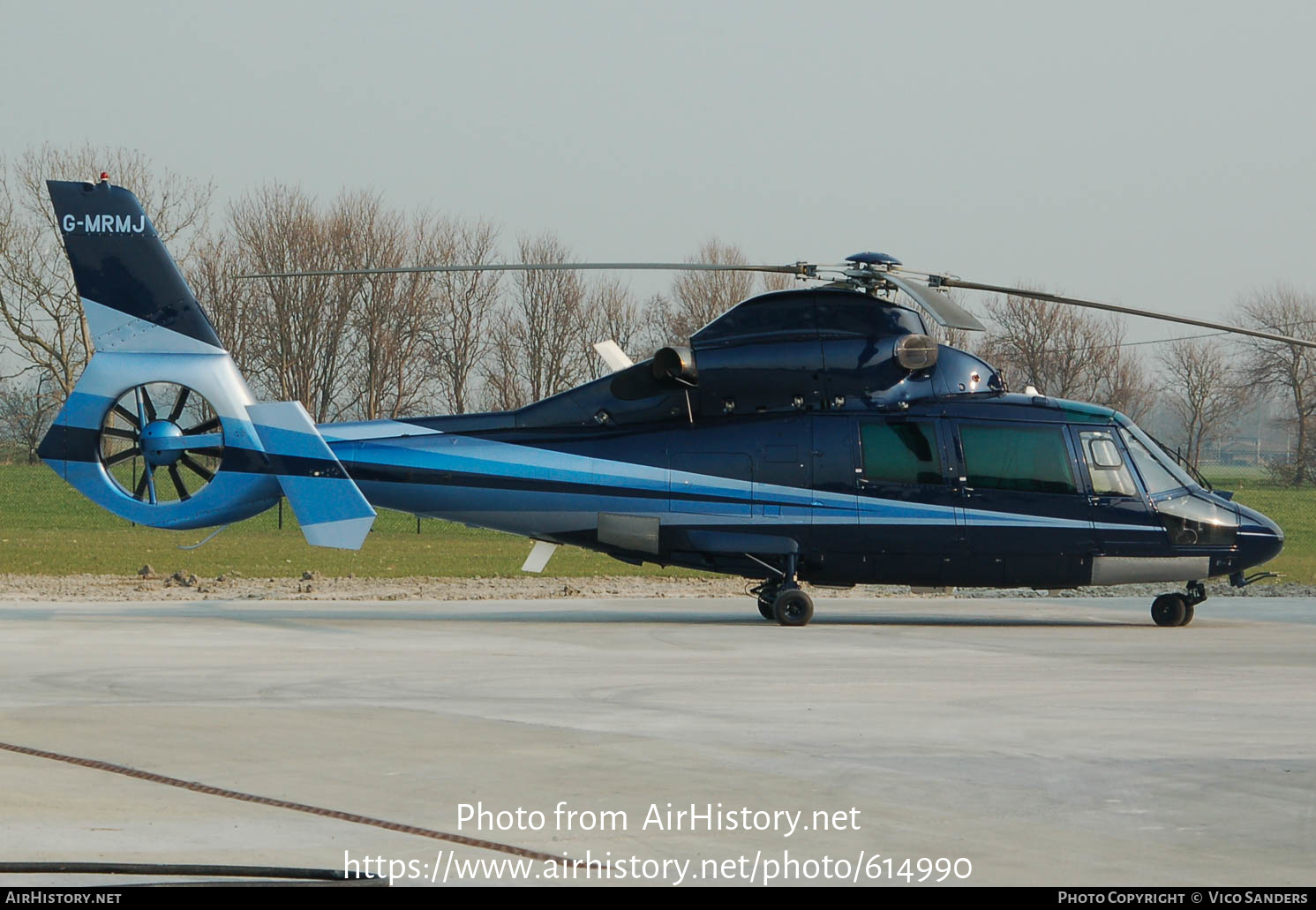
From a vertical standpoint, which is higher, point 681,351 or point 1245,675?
point 681,351

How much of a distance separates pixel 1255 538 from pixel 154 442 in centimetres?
1174

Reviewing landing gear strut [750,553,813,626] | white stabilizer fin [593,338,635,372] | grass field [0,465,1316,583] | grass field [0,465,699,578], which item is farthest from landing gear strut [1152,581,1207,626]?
grass field [0,465,699,578]

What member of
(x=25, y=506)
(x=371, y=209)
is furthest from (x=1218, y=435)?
(x=25, y=506)

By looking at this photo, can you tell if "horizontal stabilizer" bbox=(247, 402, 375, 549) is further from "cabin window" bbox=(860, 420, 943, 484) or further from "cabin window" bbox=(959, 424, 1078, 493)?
"cabin window" bbox=(959, 424, 1078, 493)

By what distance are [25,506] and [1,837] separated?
35720mm

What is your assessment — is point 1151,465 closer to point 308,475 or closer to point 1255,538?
point 1255,538

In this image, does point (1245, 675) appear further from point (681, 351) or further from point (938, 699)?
point (681, 351)

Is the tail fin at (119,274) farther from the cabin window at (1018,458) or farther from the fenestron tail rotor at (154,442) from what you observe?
the cabin window at (1018,458)

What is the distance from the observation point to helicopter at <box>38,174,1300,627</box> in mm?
15727

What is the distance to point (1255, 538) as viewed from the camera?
53.1 ft

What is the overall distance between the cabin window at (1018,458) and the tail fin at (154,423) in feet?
21.2

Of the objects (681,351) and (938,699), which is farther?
(681,351)
